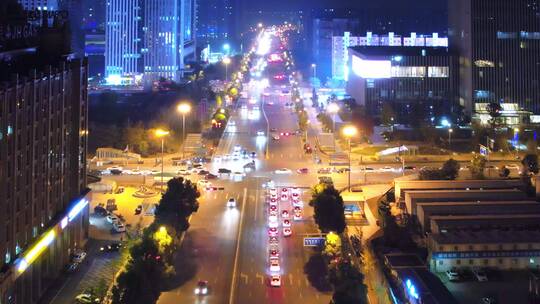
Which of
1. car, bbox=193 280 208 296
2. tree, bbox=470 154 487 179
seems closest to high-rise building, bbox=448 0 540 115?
tree, bbox=470 154 487 179

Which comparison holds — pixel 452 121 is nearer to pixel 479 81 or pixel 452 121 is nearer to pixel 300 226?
pixel 479 81

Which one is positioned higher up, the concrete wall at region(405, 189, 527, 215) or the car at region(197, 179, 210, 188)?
the car at region(197, 179, 210, 188)

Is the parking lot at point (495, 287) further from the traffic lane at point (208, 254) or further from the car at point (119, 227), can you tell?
the car at point (119, 227)

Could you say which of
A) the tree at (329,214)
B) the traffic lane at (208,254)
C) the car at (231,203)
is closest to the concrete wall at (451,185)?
the tree at (329,214)

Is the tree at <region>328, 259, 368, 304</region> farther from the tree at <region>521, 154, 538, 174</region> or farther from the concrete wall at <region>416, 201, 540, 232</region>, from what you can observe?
the tree at <region>521, 154, 538, 174</region>

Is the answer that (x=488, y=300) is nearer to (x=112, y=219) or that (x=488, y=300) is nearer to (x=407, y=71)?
(x=112, y=219)

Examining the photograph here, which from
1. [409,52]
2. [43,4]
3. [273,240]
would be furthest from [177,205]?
[43,4]

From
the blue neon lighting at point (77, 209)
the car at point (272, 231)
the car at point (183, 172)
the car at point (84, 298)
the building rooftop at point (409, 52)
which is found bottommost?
the car at point (84, 298)
